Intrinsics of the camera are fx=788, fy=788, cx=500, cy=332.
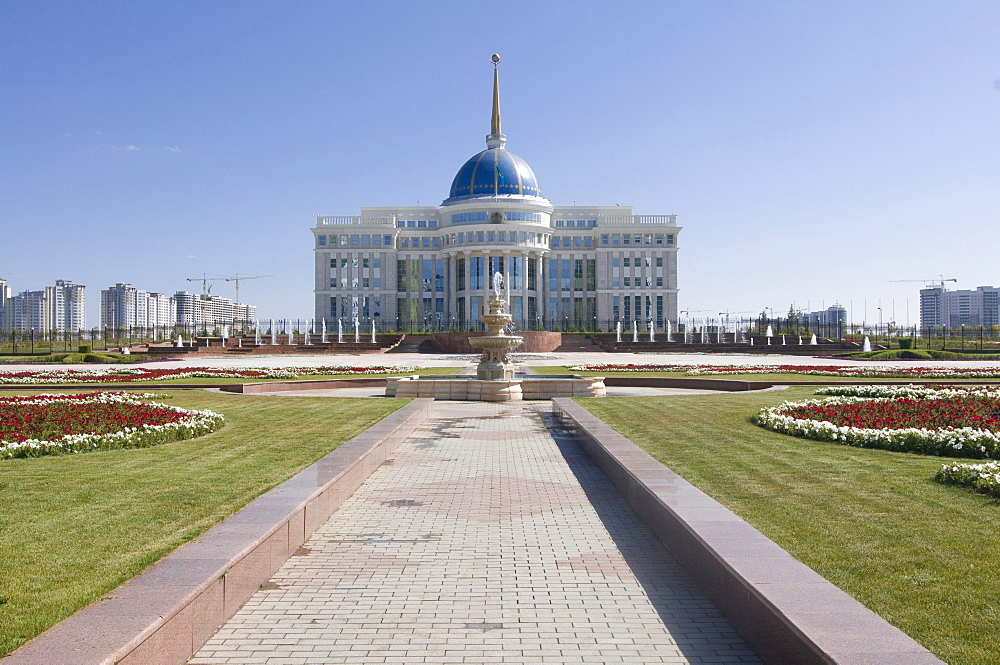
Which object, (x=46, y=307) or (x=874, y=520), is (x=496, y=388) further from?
(x=46, y=307)

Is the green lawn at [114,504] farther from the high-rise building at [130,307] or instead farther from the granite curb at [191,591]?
the high-rise building at [130,307]

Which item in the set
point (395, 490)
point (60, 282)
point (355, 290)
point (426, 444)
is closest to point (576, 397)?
point (426, 444)

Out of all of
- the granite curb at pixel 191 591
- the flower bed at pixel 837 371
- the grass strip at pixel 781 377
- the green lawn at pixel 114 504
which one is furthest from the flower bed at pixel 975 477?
the flower bed at pixel 837 371

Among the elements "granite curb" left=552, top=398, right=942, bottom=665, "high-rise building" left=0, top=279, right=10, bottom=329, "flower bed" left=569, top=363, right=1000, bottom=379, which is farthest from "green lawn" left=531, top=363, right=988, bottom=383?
"high-rise building" left=0, top=279, right=10, bottom=329

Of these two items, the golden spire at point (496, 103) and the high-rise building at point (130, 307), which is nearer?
the golden spire at point (496, 103)

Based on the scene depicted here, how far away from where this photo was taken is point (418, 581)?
20.5ft

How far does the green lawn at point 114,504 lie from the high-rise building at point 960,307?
17620 centimetres

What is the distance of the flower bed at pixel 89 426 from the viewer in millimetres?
11133

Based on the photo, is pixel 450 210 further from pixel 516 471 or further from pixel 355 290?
pixel 516 471

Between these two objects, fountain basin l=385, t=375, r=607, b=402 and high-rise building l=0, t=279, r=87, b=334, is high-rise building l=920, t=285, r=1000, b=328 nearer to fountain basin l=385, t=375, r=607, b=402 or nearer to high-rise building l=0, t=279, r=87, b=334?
fountain basin l=385, t=375, r=607, b=402

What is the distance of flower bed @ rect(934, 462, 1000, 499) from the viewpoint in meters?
7.85

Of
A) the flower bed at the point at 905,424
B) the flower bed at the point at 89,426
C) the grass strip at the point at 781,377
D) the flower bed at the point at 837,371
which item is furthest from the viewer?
the flower bed at the point at 837,371

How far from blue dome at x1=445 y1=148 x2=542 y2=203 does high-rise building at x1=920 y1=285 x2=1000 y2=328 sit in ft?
377

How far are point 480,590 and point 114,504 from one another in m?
3.89
